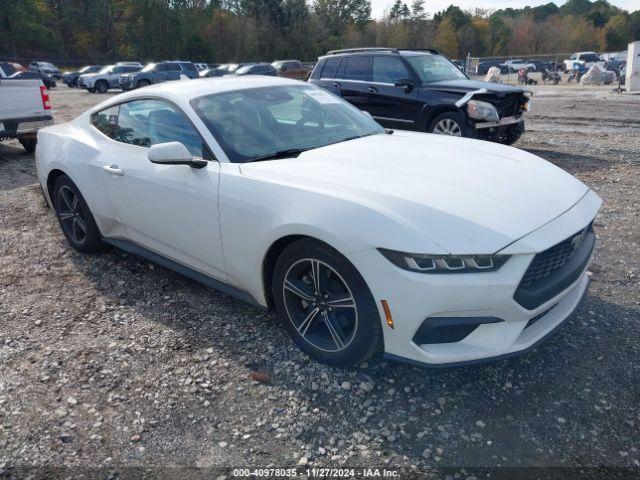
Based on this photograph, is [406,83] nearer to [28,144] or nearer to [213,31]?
[28,144]

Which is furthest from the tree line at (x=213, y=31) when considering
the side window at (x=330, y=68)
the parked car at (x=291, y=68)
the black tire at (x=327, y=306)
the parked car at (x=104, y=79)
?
the black tire at (x=327, y=306)

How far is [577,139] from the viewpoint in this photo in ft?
33.1

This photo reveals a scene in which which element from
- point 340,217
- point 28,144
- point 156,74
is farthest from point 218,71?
point 340,217

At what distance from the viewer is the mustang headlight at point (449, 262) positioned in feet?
7.52

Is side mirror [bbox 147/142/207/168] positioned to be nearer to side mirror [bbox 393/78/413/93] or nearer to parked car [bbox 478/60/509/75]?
side mirror [bbox 393/78/413/93]

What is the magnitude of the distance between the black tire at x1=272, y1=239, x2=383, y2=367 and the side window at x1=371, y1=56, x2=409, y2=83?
6.88 meters

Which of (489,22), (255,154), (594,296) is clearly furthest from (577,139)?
(489,22)

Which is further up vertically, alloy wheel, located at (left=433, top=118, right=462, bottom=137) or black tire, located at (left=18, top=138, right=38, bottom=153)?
alloy wheel, located at (left=433, top=118, right=462, bottom=137)

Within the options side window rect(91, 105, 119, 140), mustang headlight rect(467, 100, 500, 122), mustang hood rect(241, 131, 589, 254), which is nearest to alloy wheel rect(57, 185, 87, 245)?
side window rect(91, 105, 119, 140)

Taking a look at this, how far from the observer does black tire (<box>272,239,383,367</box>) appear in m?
2.54

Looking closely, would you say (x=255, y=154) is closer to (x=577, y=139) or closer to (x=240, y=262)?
(x=240, y=262)

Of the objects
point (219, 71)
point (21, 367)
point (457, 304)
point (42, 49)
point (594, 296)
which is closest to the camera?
point (457, 304)

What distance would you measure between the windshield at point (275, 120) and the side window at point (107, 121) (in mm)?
1027

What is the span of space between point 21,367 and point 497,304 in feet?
8.95
